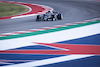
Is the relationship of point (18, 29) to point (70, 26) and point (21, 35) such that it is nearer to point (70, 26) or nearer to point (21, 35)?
point (21, 35)

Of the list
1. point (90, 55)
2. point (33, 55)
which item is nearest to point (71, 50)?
point (90, 55)

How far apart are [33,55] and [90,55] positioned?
1.92 metres

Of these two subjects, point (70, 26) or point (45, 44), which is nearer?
point (45, 44)

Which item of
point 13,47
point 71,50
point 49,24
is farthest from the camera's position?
point 49,24

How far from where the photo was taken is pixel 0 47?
7066 millimetres

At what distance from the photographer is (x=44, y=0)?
22.4 m

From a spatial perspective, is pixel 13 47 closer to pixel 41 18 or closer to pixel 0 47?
pixel 0 47

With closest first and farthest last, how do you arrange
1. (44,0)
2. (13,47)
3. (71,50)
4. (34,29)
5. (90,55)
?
(90,55) < (71,50) < (13,47) < (34,29) < (44,0)

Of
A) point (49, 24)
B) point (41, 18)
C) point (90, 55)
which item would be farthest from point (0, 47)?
point (41, 18)

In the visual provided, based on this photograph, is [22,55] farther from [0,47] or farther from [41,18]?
[41,18]

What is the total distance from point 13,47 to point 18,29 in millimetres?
2696

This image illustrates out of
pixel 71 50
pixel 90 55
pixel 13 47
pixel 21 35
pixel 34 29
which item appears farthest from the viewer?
pixel 34 29

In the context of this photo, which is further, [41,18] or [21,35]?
[41,18]

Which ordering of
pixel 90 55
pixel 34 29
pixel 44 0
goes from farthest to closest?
1. pixel 44 0
2. pixel 34 29
3. pixel 90 55
